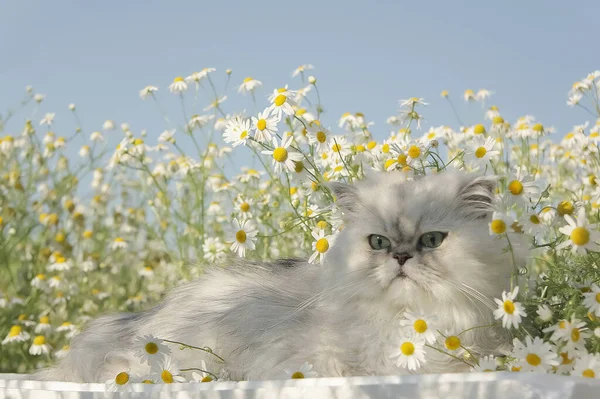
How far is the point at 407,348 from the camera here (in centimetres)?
182

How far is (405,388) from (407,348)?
12 centimetres

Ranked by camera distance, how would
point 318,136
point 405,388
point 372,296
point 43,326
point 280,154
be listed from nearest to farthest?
point 405,388 < point 372,296 < point 280,154 < point 318,136 < point 43,326

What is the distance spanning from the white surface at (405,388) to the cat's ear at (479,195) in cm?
50

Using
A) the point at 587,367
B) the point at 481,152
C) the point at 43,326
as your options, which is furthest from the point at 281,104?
the point at 43,326

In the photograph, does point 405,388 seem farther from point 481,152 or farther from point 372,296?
point 481,152

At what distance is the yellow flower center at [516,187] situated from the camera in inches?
77.9

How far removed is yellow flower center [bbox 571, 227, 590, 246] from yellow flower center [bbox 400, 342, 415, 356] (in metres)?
0.49

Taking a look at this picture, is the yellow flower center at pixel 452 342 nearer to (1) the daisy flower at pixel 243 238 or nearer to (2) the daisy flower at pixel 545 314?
(2) the daisy flower at pixel 545 314

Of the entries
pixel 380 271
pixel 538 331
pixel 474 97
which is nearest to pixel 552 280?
pixel 538 331

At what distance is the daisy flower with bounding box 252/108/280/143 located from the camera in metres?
2.46

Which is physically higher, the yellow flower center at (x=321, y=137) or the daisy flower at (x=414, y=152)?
the yellow flower center at (x=321, y=137)

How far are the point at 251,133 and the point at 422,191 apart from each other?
2.42 feet

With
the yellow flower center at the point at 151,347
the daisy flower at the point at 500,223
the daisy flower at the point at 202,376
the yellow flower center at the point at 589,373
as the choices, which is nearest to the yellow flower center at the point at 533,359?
the yellow flower center at the point at 589,373

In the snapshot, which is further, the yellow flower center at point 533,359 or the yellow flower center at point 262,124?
the yellow flower center at point 262,124
